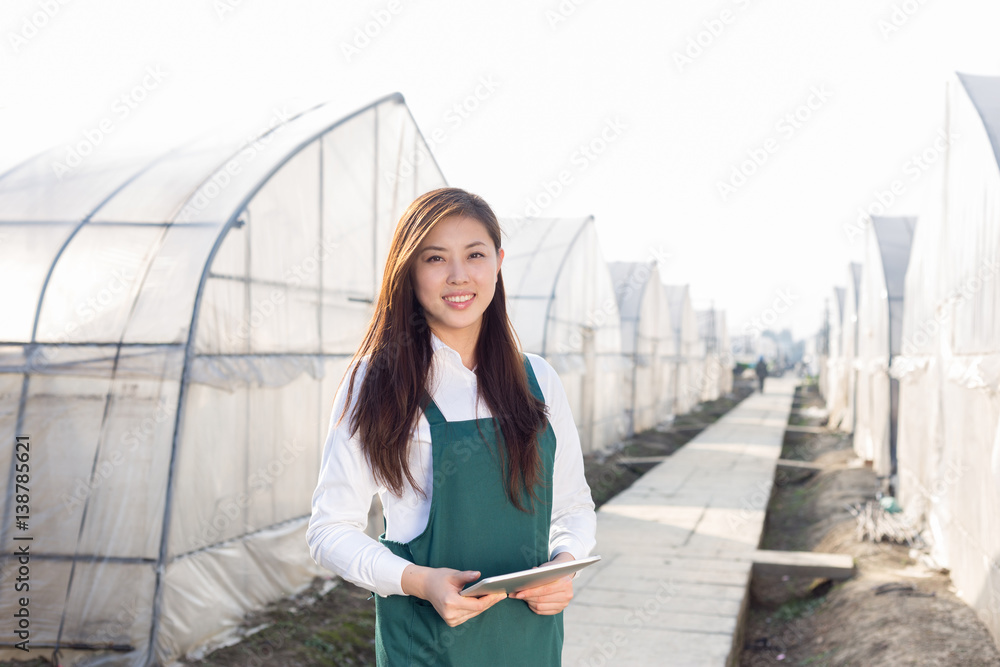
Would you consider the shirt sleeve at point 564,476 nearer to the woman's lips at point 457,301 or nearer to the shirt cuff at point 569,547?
the shirt cuff at point 569,547

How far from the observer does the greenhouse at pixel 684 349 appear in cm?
2769

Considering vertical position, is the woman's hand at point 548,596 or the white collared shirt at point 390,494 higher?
the white collared shirt at point 390,494

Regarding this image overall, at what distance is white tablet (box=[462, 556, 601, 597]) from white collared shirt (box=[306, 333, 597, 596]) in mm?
174

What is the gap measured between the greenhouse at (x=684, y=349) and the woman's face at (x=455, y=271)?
25291 mm

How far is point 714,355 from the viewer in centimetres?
4078

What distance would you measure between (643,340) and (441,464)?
19677 millimetres

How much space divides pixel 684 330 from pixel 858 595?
2392 centimetres

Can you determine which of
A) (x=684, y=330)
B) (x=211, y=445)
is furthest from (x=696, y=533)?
(x=684, y=330)

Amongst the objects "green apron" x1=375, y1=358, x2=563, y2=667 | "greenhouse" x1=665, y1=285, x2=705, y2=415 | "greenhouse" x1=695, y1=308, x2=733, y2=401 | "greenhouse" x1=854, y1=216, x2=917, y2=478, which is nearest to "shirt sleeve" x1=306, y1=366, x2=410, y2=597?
"green apron" x1=375, y1=358, x2=563, y2=667

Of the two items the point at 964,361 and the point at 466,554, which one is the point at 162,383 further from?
the point at 964,361

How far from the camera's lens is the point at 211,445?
5656mm

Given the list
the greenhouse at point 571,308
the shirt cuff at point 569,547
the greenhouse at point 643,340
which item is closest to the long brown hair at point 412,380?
the shirt cuff at point 569,547

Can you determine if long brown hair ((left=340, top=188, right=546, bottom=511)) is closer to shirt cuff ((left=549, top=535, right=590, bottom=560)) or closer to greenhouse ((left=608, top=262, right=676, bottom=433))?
shirt cuff ((left=549, top=535, right=590, bottom=560))

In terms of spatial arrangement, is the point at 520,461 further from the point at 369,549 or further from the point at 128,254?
the point at 128,254
